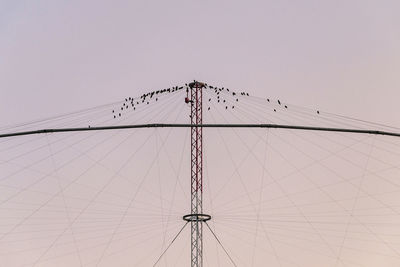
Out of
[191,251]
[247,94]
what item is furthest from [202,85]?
[191,251]

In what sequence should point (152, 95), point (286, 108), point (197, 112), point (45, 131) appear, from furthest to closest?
point (197, 112)
point (152, 95)
point (286, 108)
point (45, 131)

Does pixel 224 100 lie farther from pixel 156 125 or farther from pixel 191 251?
pixel 156 125

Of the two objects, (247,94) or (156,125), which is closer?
(156,125)

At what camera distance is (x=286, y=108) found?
40.3 m

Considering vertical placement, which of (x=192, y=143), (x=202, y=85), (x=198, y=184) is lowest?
(x=198, y=184)

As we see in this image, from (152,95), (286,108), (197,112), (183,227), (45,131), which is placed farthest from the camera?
(197,112)

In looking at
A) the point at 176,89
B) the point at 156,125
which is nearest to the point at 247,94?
the point at 176,89

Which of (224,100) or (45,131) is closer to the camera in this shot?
(45,131)

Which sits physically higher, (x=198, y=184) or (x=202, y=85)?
(x=202, y=85)

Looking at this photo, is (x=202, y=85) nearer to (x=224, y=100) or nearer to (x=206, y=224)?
(x=224, y=100)

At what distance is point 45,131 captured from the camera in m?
27.0

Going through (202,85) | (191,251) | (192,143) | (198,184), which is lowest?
(191,251)

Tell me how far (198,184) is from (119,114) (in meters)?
10.8

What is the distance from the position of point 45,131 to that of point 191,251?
24.4 m
